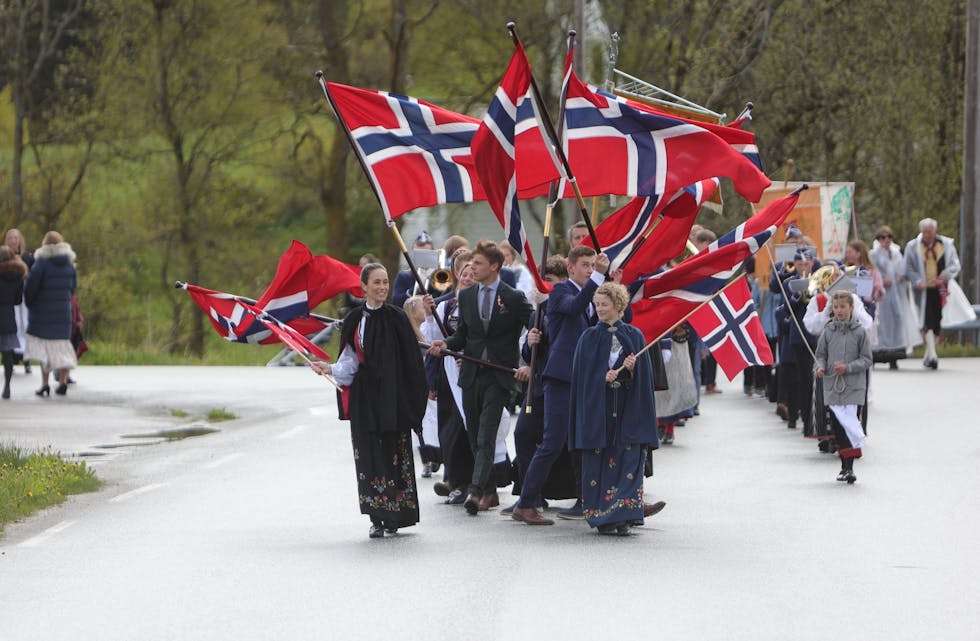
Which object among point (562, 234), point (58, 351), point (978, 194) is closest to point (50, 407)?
point (58, 351)

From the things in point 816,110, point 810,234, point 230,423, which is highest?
point 816,110

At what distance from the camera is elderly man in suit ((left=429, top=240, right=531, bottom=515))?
12.1m

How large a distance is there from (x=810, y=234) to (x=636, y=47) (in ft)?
46.7

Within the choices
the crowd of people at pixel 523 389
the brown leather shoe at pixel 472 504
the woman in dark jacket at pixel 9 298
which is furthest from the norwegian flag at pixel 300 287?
the woman in dark jacket at pixel 9 298

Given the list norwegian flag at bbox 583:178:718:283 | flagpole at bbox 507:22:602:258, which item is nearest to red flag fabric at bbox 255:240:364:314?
norwegian flag at bbox 583:178:718:283

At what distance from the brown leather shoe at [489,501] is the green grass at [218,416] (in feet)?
25.8

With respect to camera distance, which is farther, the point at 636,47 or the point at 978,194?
the point at 636,47

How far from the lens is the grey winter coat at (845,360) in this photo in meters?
13.9

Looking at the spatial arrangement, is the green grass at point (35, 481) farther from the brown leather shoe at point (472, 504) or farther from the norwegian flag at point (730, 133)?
the norwegian flag at point (730, 133)

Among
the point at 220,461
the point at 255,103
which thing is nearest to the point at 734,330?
the point at 220,461

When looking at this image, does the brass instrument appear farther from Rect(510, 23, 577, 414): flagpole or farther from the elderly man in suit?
the elderly man in suit

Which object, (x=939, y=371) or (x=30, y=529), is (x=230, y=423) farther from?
(x=939, y=371)

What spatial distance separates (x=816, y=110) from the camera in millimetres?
33844

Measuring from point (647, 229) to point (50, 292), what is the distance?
36.0ft
